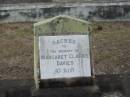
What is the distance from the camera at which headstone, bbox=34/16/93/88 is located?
237 inches

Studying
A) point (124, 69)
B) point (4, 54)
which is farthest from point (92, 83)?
point (4, 54)

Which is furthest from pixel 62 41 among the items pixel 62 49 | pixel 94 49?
pixel 94 49

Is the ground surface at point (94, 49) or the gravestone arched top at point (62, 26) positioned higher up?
the gravestone arched top at point (62, 26)

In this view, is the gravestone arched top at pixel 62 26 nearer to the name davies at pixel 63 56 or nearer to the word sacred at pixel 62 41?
the word sacred at pixel 62 41

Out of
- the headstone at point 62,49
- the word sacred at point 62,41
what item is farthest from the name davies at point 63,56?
the word sacred at point 62,41

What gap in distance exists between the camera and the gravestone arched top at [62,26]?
236 inches

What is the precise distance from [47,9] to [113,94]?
6.03m

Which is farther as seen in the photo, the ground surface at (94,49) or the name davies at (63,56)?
the ground surface at (94,49)

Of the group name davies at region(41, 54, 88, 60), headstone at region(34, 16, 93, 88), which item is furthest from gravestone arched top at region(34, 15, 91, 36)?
name davies at region(41, 54, 88, 60)

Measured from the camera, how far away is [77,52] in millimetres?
6105

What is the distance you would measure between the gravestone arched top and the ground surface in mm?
1560

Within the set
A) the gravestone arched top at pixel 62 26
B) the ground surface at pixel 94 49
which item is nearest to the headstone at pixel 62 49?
the gravestone arched top at pixel 62 26

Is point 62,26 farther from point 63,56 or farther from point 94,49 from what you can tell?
point 94,49

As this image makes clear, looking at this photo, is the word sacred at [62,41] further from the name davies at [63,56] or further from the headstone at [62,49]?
the name davies at [63,56]
